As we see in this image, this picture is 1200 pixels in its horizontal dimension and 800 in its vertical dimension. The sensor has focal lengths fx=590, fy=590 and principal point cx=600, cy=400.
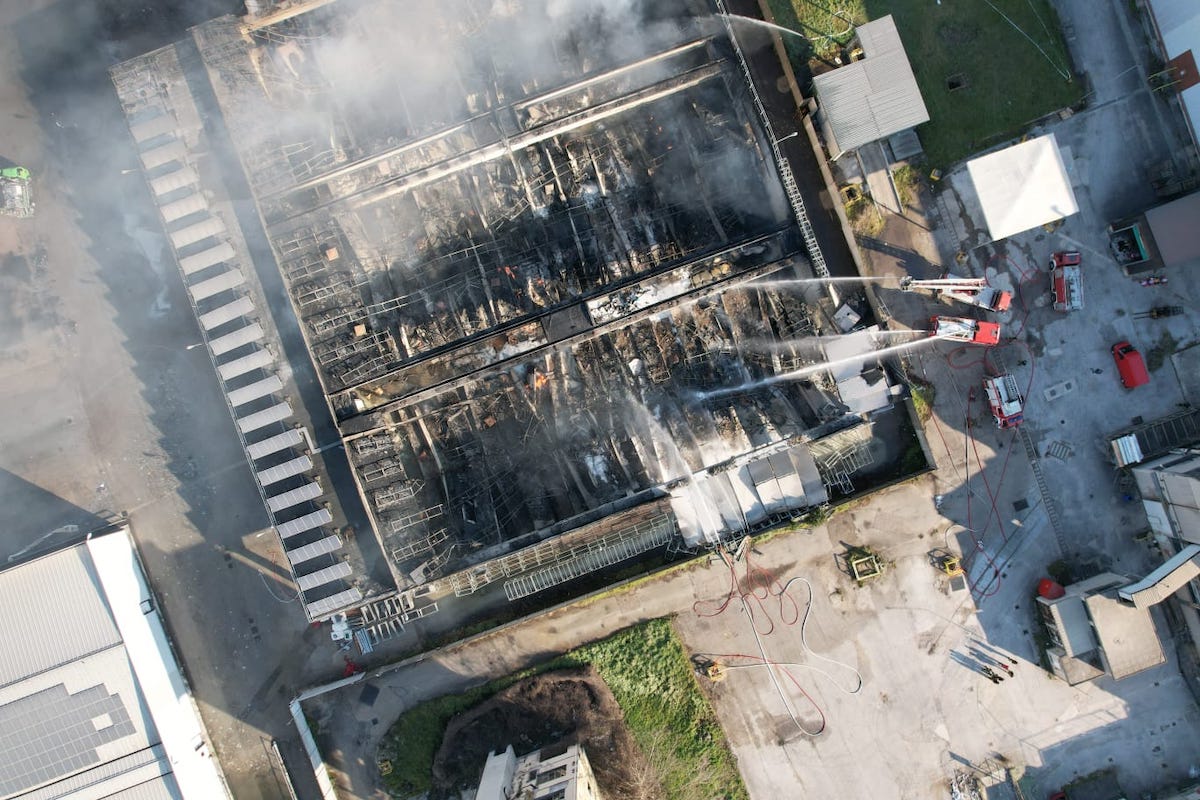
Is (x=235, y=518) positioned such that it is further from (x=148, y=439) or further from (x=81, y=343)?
(x=81, y=343)

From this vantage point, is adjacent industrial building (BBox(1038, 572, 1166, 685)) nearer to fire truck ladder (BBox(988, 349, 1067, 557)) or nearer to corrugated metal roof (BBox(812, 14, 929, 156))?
fire truck ladder (BBox(988, 349, 1067, 557))

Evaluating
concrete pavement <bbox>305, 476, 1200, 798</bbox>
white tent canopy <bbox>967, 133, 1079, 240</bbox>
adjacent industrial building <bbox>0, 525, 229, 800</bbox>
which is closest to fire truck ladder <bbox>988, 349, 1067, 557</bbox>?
concrete pavement <bbox>305, 476, 1200, 798</bbox>

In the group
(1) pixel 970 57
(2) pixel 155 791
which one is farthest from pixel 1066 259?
(2) pixel 155 791

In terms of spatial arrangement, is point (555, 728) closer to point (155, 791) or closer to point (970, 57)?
point (155, 791)

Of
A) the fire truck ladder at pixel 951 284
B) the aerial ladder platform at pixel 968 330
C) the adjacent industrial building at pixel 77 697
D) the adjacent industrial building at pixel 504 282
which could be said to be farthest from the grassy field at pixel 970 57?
the adjacent industrial building at pixel 77 697

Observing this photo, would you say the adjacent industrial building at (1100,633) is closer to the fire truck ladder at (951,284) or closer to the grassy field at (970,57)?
the fire truck ladder at (951,284)

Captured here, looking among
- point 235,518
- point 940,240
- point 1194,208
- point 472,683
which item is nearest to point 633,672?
point 472,683

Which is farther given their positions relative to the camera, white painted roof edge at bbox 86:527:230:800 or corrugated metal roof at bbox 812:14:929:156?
corrugated metal roof at bbox 812:14:929:156
